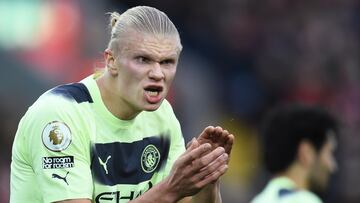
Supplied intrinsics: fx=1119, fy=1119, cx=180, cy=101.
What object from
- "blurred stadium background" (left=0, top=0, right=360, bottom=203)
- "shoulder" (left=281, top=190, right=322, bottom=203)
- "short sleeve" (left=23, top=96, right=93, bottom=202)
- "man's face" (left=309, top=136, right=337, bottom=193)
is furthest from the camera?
"blurred stadium background" (left=0, top=0, right=360, bottom=203)

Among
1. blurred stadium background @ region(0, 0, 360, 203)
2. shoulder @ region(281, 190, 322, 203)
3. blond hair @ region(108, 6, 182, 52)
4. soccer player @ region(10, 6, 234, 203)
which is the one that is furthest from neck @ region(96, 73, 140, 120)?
blurred stadium background @ region(0, 0, 360, 203)

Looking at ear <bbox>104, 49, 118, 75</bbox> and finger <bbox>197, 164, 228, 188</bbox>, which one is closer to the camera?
finger <bbox>197, 164, 228, 188</bbox>

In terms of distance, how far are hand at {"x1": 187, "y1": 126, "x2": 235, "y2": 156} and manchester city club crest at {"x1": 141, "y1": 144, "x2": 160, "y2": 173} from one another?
0.46 meters

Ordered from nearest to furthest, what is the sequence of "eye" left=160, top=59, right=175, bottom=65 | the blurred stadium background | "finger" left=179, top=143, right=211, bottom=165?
"finger" left=179, top=143, right=211, bottom=165, "eye" left=160, top=59, right=175, bottom=65, the blurred stadium background

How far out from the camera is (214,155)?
527 centimetres

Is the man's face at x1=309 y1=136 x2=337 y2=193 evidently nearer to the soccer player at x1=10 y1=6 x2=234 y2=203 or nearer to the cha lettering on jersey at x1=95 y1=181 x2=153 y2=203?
the soccer player at x1=10 y1=6 x2=234 y2=203

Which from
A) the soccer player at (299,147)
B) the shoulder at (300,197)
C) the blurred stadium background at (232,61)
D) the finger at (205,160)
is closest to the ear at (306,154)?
the soccer player at (299,147)

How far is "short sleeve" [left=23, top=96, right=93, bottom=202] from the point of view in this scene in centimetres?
544

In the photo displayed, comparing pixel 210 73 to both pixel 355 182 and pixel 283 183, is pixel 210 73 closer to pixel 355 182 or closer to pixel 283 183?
pixel 355 182

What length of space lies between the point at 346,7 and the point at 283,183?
8447 mm

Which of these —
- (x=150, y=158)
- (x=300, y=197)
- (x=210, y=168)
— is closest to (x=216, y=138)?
(x=210, y=168)

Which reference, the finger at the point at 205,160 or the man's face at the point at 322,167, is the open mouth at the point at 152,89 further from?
the man's face at the point at 322,167

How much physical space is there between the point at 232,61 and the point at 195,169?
32.0 ft

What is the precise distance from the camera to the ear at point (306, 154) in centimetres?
774
